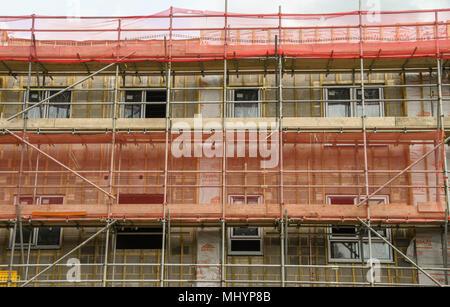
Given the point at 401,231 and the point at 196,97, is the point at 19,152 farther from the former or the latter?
the point at 401,231

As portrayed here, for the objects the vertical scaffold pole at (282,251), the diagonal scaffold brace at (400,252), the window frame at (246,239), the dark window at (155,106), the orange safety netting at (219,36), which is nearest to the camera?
the diagonal scaffold brace at (400,252)

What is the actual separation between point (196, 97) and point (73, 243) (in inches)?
221

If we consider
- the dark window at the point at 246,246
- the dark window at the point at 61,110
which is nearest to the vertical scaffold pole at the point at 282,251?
the dark window at the point at 246,246

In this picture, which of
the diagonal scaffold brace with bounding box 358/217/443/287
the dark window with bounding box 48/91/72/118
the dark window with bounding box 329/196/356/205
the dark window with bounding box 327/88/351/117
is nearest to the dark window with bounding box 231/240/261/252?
the dark window with bounding box 329/196/356/205

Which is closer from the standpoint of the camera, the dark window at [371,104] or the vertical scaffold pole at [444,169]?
the vertical scaffold pole at [444,169]

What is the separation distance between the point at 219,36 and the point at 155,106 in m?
2.92

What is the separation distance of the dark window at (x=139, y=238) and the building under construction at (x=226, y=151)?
0.03 m

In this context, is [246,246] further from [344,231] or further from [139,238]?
[139,238]

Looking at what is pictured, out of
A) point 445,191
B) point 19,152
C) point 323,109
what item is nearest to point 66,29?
point 19,152

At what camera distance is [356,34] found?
18.4m

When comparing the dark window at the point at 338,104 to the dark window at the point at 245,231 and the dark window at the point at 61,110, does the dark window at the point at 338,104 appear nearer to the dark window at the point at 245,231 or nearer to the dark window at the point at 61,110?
the dark window at the point at 245,231

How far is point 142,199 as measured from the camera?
17703 millimetres

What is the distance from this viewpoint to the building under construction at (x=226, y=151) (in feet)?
53.8
